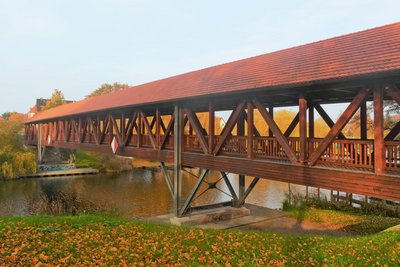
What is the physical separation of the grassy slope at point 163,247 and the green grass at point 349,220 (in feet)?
18.3

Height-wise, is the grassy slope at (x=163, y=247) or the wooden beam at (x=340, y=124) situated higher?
the wooden beam at (x=340, y=124)

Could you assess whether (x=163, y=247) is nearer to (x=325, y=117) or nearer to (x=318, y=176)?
(x=318, y=176)

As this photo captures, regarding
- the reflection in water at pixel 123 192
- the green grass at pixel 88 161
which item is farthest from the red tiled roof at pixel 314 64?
the green grass at pixel 88 161

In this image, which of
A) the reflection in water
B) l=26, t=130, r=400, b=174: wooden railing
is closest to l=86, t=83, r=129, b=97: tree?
the reflection in water

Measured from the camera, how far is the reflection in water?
2256 centimetres

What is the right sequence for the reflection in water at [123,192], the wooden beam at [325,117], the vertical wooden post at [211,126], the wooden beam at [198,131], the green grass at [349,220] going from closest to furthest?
the wooden beam at [325,117] < the vertical wooden post at [211,126] < the wooden beam at [198,131] < the green grass at [349,220] < the reflection in water at [123,192]

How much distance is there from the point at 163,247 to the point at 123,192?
21.6 metres

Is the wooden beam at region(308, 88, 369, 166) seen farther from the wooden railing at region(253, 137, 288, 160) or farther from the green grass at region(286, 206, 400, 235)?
the green grass at region(286, 206, 400, 235)

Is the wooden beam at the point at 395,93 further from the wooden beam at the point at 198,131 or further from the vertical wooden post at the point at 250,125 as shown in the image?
the wooden beam at the point at 198,131

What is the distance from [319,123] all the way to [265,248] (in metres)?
50.6

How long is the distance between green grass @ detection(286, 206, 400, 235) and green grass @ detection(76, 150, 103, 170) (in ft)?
106

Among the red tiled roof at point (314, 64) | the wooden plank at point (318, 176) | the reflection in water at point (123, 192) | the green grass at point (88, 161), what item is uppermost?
the red tiled roof at point (314, 64)

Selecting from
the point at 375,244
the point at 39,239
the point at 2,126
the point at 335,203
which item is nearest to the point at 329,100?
the point at 375,244

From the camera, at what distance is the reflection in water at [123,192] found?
22562 mm
